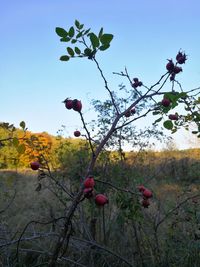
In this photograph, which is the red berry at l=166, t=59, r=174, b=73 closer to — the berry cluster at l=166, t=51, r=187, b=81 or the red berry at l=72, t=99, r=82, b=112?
the berry cluster at l=166, t=51, r=187, b=81

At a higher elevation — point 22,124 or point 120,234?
point 22,124

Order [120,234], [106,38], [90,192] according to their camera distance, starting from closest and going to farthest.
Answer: [90,192]
[106,38]
[120,234]

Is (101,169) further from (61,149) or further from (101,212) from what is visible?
(61,149)

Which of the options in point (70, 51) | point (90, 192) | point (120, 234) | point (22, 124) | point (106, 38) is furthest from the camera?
point (120, 234)

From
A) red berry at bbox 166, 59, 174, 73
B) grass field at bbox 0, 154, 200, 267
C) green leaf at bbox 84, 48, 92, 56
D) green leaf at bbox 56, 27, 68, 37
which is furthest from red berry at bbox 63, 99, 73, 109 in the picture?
grass field at bbox 0, 154, 200, 267

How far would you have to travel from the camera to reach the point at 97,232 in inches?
182

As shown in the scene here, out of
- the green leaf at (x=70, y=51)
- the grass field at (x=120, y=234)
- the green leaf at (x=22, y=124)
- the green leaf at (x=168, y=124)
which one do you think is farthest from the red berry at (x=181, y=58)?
the grass field at (x=120, y=234)

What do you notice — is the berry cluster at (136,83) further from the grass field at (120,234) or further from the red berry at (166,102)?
the grass field at (120,234)

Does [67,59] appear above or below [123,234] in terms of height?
above

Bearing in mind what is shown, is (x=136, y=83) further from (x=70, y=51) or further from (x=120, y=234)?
(x=120, y=234)

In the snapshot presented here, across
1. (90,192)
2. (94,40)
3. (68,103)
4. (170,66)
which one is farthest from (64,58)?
(90,192)

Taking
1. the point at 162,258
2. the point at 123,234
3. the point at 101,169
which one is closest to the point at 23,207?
the point at 101,169

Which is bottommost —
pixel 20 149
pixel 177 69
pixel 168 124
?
Result: pixel 20 149

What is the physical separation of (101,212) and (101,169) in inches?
23.5
